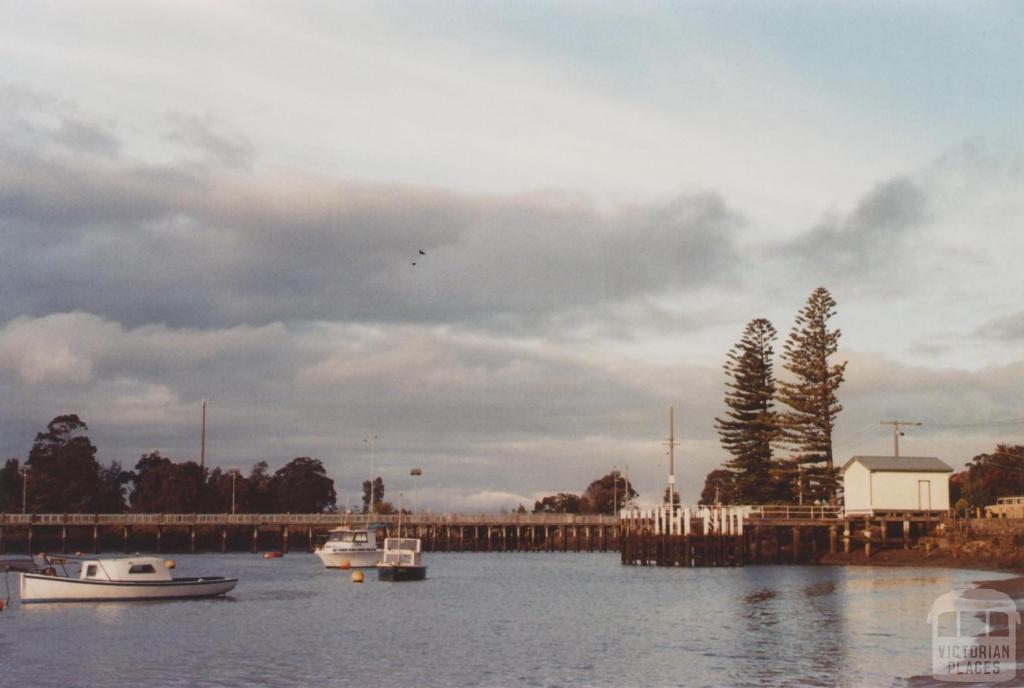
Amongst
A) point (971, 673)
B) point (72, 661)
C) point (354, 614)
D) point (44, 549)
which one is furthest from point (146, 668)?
point (44, 549)

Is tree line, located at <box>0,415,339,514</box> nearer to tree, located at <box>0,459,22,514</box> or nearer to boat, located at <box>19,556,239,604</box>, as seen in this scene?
tree, located at <box>0,459,22,514</box>

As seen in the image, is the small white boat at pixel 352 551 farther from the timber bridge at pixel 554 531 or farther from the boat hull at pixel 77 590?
the boat hull at pixel 77 590

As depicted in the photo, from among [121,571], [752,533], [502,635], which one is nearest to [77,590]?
[121,571]

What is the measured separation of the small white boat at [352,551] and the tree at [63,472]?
2931 inches

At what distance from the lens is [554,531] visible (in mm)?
154875

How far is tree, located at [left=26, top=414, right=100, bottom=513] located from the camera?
163m

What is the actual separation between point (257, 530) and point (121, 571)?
8717 cm

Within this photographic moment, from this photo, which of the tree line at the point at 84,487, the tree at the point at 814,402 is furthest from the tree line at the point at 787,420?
the tree line at the point at 84,487

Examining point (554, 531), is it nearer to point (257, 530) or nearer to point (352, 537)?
point (257, 530)

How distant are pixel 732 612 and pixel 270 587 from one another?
112ft

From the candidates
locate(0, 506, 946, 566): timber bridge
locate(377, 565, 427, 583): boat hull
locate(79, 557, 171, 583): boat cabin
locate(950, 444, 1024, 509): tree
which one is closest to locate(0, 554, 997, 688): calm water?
locate(377, 565, 427, 583): boat hull

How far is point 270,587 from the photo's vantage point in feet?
255

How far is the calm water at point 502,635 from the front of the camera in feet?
123

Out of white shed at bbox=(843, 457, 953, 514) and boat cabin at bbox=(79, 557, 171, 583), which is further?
white shed at bbox=(843, 457, 953, 514)
